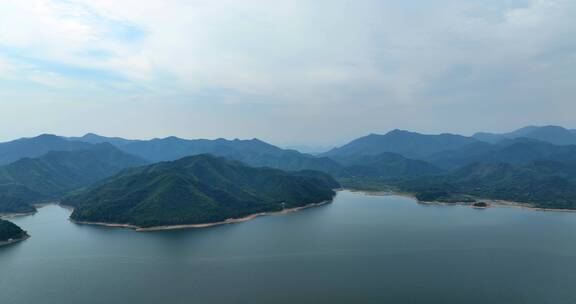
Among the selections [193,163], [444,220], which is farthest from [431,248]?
[193,163]

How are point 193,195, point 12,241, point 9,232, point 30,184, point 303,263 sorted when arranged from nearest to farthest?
point 303,263
point 12,241
point 9,232
point 193,195
point 30,184

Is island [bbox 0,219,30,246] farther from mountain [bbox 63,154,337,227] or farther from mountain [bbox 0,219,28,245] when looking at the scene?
mountain [bbox 63,154,337,227]

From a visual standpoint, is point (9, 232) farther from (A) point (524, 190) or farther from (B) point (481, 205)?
(A) point (524, 190)

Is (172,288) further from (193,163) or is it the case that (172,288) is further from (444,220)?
(193,163)

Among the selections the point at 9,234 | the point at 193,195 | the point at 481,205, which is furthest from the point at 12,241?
the point at 481,205

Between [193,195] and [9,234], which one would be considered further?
[193,195]

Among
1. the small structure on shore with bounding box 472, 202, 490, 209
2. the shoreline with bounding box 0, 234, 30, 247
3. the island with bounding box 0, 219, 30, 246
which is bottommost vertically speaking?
the shoreline with bounding box 0, 234, 30, 247

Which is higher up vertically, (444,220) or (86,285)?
(444,220)

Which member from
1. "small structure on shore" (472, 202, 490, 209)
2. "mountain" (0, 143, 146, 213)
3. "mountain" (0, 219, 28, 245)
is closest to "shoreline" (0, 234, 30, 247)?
"mountain" (0, 219, 28, 245)
